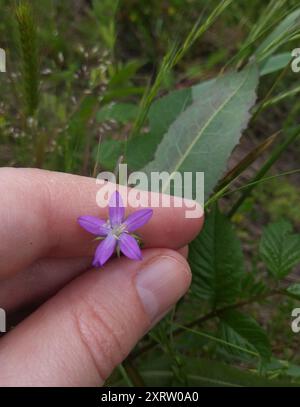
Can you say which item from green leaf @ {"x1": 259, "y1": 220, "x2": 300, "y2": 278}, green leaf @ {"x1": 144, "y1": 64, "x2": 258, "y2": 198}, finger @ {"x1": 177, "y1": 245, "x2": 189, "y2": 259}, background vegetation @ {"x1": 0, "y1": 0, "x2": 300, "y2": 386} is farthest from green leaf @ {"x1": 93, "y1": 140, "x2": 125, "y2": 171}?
green leaf @ {"x1": 259, "y1": 220, "x2": 300, "y2": 278}

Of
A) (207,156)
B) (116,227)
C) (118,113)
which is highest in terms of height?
(118,113)

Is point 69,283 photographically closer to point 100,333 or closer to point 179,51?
point 100,333

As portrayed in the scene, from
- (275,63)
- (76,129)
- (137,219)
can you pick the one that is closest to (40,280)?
(137,219)

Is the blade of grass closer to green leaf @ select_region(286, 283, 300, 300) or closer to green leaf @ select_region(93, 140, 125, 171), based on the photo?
green leaf @ select_region(93, 140, 125, 171)

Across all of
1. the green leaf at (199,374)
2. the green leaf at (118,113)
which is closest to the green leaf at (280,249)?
the green leaf at (199,374)

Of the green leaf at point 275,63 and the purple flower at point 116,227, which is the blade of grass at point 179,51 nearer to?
the purple flower at point 116,227

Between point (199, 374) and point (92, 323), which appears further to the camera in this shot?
point (199, 374)

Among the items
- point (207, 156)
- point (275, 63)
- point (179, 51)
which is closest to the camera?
point (179, 51)
